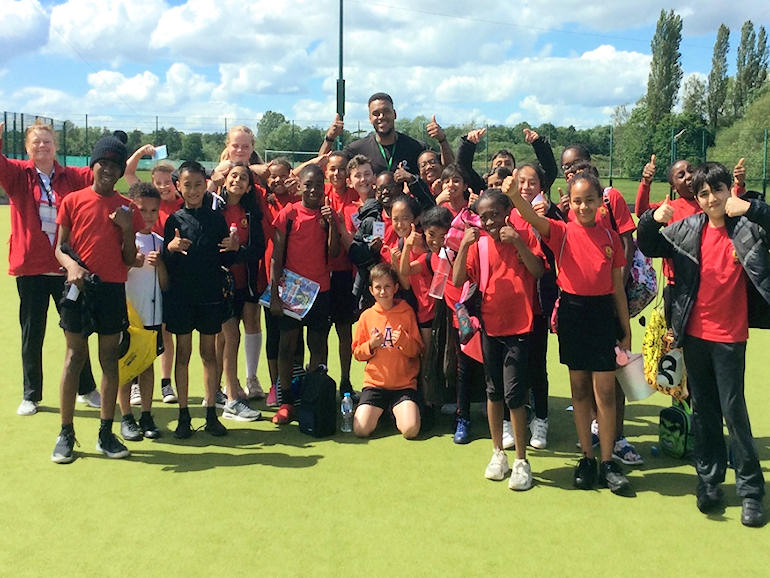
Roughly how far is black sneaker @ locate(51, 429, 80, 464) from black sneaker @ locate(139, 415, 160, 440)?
1.73 feet

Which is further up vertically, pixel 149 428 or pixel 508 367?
pixel 508 367

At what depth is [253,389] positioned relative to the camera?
598 centimetres

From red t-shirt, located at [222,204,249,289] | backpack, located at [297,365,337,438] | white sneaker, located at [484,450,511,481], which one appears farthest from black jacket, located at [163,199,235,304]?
white sneaker, located at [484,450,511,481]

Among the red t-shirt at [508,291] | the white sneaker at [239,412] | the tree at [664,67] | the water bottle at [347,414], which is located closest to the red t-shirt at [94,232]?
the white sneaker at [239,412]

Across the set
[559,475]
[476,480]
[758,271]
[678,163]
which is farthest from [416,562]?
[678,163]

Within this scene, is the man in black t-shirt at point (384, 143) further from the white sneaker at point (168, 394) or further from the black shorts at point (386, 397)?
the white sneaker at point (168, 394)

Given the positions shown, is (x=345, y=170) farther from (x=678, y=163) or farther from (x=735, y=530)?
(x=735, y=530)

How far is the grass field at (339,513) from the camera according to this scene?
3.25 meters

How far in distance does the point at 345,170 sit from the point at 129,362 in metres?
2.34

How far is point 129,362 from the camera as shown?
4.82 meters

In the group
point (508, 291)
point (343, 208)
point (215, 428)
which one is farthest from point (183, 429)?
point (508, 291)

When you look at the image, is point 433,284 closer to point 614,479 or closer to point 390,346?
point 390,346

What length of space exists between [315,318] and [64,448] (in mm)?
1906

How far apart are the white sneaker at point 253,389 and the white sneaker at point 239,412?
45 centimetres
